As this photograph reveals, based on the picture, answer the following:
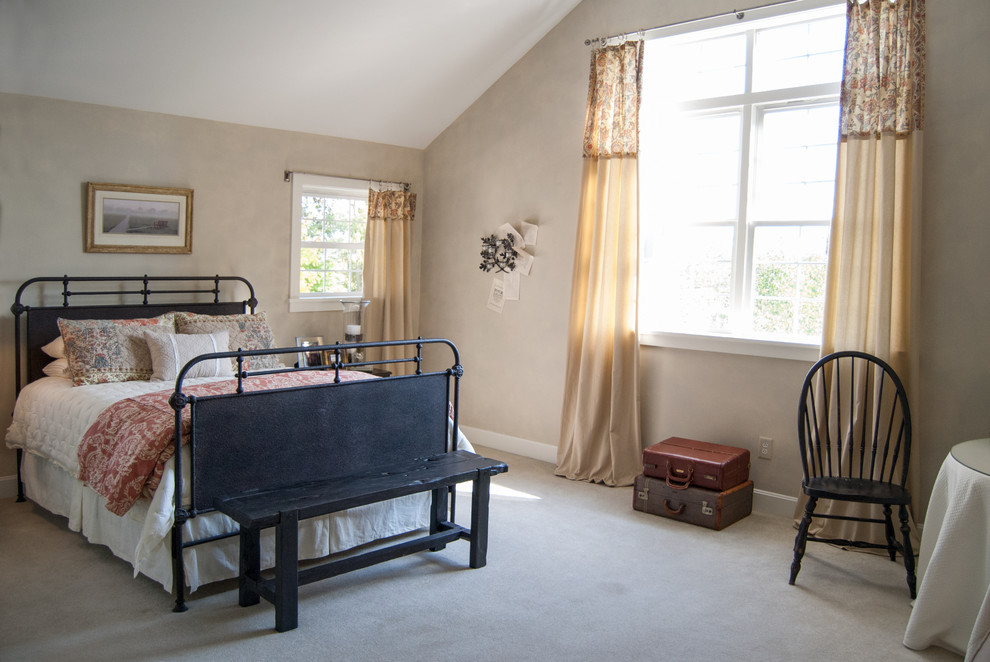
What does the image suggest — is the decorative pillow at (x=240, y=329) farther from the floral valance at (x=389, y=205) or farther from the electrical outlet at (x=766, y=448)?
the electrical outlet at (x=766, y=448)

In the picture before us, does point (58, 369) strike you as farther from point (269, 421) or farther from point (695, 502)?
point (695, 502)

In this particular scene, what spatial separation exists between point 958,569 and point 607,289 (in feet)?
8.04

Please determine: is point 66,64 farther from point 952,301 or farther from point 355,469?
point 952,301

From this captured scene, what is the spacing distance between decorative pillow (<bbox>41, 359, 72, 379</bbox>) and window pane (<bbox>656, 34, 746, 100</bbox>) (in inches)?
140

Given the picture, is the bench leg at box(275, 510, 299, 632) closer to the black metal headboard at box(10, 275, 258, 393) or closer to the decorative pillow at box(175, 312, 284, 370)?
the decorative pillow at box(175, 312, 284, 370)

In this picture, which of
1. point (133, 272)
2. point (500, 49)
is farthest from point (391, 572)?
point (500, 49)

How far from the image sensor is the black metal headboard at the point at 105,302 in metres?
4.03

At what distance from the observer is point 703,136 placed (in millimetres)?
4504

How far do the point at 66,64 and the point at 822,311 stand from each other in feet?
13.1

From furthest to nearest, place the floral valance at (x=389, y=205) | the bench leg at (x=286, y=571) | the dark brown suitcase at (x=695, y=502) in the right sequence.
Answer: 1. the floral valance at (x=389, y=205)
2. the dark brown suitcase at (x=695, y=502)
3. the bench leg at (x=286, y=571)

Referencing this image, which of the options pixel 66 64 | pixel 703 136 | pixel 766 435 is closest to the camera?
pixel 66 64

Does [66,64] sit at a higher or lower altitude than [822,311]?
higher

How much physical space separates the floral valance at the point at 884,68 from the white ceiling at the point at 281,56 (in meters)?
1.79

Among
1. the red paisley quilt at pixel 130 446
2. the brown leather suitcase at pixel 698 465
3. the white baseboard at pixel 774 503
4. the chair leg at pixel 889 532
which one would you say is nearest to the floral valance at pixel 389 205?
the red paisley quilt at pixel 130 446
